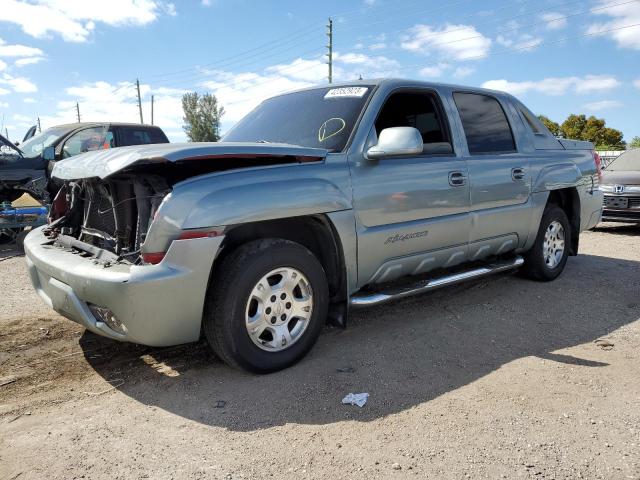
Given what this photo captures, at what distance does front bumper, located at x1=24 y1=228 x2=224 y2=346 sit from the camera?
269cm

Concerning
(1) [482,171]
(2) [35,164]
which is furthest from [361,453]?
(2) [35,164]

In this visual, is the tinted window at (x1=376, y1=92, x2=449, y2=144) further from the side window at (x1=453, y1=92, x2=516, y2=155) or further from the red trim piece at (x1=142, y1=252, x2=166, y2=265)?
the red trim piece at (x1=142, y1=252, x2=166, y2=265)

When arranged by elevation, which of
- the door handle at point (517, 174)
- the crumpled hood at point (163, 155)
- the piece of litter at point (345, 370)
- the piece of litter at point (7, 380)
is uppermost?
the crumpled hood at point (163, 155)

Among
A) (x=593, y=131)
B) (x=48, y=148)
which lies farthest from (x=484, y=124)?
(x=593, y=131)

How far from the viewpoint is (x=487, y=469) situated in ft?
7.43

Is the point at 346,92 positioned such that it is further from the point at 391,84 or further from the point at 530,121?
the point at 530,121

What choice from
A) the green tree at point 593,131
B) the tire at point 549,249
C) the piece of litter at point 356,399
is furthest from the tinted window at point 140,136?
the green tree at point 593,131

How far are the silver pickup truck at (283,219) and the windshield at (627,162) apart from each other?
6.46 meters

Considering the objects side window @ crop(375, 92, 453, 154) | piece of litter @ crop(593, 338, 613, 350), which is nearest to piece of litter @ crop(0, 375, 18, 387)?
side window @ crop(375, 92, 453, 154)

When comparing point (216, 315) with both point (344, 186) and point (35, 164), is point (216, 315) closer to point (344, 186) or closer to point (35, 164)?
point (344, 186)

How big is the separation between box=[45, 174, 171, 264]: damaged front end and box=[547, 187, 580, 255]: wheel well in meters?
4.34

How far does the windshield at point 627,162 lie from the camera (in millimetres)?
9922

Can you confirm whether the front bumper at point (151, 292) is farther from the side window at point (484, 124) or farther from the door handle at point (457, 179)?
the side window at point (484, 124)

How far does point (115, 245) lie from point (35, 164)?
21.4 ft
